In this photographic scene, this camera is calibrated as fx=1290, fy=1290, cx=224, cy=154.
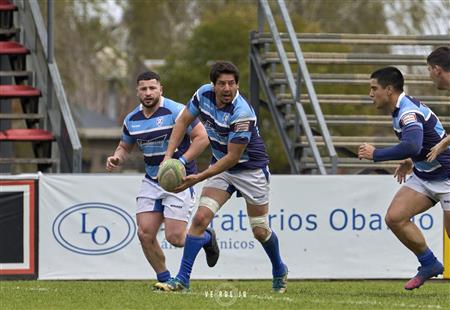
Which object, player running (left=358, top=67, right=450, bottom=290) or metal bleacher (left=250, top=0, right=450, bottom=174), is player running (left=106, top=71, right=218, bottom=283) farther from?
metal bleacher (left=250, top=0, right=450, bottom=174)

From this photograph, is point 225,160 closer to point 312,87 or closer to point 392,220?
point 392,220

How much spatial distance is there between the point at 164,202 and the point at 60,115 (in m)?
5.58

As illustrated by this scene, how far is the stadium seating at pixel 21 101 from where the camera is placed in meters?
16.5

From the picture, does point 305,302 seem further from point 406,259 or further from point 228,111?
point 406,259

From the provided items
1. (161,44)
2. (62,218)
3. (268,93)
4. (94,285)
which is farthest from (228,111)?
(161,44)

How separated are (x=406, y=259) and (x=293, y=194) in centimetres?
143

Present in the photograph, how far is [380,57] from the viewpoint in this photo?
17953mm

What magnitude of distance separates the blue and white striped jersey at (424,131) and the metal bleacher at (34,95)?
5606 mm

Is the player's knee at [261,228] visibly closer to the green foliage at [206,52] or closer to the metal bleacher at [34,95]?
the metal bleacher at [34,95]

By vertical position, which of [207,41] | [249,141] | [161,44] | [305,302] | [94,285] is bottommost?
[161,44]

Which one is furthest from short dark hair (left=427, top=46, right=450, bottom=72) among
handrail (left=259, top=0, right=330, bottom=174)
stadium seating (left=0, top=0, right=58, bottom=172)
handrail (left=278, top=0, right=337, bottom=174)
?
stadium seating (left=0, top=0, right=58, bottom=172)

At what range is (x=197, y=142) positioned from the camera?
10898 millimetres

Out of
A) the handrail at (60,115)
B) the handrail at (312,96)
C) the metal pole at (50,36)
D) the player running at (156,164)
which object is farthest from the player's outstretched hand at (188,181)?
the metal pole at (50,36)

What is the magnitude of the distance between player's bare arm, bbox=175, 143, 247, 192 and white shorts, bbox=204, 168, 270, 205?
1.20 ft
